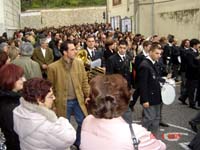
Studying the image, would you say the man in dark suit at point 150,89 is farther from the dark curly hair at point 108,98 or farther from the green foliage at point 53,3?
the green foliage at point 53,3

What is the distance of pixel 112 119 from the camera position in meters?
2.55

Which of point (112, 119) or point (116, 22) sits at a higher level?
point (116, 22)

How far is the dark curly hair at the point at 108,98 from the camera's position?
8.33 ft

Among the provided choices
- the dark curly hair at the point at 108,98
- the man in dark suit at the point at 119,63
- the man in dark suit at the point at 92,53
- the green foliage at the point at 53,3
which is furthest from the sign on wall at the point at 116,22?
the dark curly hair at the point at 108,98

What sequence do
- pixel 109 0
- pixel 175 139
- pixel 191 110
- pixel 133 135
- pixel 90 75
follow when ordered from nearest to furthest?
pixel 133 135, pixel 175 139, pixel 90 75, pixel 191 110, pixel 109 0

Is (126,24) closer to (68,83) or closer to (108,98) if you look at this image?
(68,83)

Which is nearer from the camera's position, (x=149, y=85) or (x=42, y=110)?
(x=42, y=110)

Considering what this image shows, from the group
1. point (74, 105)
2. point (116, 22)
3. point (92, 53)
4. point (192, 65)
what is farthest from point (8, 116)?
point (116, 22)

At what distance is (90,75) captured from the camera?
7.98m

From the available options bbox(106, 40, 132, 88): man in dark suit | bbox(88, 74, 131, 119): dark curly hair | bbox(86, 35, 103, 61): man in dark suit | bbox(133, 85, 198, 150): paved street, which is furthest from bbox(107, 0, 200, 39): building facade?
bbox(88, 74, 131, 119): dark curly hair

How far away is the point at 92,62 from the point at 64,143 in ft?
16.9

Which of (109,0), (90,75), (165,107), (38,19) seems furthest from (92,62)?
(38,19)

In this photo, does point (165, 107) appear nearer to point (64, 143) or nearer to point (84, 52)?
point (84, 52)

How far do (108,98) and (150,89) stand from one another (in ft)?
11.3
